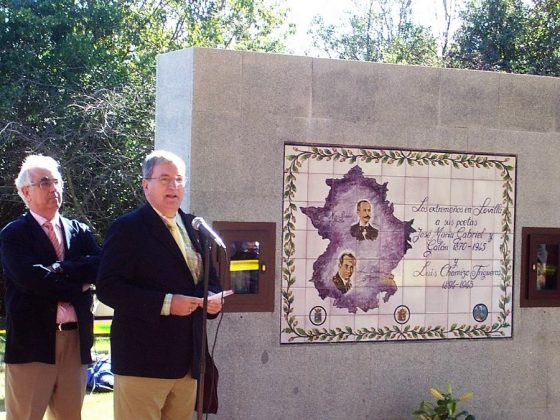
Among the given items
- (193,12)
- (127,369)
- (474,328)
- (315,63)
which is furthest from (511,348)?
(193,12)

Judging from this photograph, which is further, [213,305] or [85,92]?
[85,92]

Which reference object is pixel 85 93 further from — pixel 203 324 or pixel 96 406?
pixel 203 324

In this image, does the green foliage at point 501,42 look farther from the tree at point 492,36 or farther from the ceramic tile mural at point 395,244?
the ceramic tile mural at point 395,244

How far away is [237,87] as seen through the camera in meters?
5.11

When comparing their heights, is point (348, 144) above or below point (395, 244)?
above

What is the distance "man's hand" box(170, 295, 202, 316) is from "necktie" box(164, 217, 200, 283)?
204 mm

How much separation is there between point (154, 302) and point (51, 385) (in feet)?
2.64

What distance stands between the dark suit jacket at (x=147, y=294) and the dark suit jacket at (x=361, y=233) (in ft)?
5.22

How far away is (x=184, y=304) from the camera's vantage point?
384cm

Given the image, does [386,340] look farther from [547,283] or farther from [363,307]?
[547,283]

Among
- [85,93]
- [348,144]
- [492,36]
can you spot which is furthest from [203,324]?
[492,36]

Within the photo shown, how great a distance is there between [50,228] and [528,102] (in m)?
3.19

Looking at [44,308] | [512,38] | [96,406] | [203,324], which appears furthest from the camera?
[512,38]

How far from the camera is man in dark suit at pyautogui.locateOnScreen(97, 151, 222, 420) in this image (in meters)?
3.88
